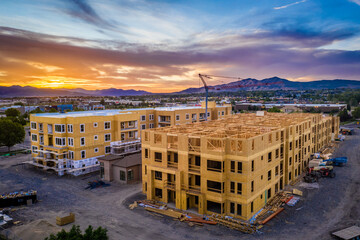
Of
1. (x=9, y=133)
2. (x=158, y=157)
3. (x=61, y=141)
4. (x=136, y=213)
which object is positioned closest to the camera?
(x=136, y=213)

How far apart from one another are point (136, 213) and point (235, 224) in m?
13.3

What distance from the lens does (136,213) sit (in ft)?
114

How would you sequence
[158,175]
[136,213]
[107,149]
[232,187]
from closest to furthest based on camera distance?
[232,187], [136,213], [158,175], [107,149]

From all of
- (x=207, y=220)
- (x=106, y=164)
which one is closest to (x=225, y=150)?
(x=207, y=220)

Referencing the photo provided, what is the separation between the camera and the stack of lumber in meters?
29.6

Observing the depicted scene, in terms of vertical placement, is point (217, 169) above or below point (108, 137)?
below

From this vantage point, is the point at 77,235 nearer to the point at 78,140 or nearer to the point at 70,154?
the point at 78,140

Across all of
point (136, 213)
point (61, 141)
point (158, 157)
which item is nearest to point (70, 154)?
point (61, 141)

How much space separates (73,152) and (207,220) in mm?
32411

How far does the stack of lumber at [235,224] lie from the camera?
1164 inches

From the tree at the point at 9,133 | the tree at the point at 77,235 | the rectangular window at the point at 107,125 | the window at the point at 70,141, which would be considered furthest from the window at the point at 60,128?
the tree at the point at 77,235

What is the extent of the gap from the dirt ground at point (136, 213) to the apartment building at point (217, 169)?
370cm

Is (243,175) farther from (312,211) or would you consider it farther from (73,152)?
(73,152)

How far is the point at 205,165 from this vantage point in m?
33.8
